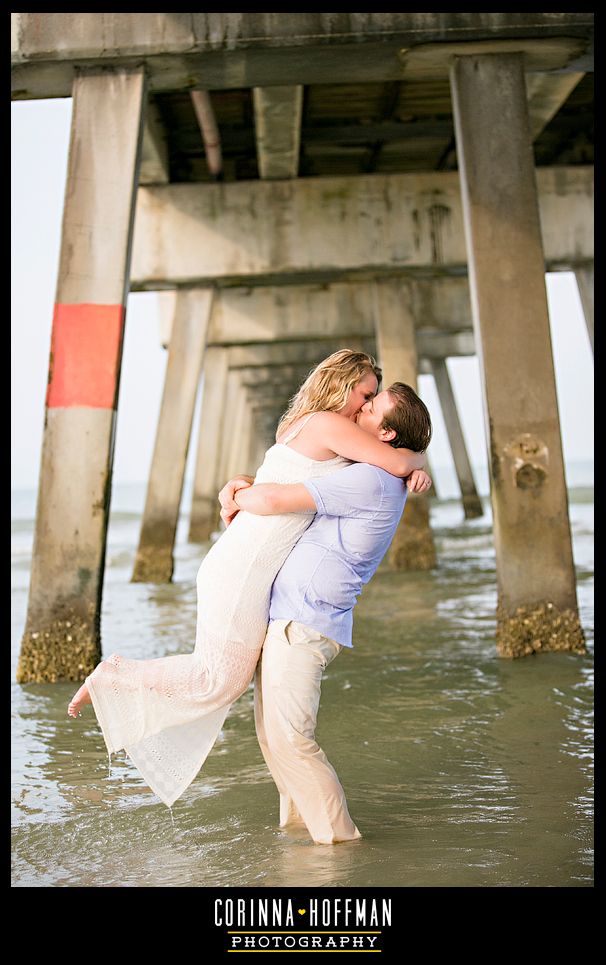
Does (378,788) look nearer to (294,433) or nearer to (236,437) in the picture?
(294,433)

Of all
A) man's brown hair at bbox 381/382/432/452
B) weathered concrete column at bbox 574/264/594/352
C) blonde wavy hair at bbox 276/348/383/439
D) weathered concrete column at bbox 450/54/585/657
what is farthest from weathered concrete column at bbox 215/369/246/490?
man's brown hair at bbox 381/382/432/452

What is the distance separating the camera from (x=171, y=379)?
1495cm

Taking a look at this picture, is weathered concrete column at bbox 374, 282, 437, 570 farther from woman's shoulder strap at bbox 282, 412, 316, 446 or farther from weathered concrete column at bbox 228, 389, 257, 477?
weathered concrete column at bbox 228, 389, 257, 477

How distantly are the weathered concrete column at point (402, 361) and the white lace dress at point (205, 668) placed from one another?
1071 centimetres

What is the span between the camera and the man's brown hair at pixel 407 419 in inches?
154

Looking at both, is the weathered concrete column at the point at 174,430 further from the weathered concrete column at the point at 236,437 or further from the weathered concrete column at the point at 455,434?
the weathered concrete column at the point at 236,437

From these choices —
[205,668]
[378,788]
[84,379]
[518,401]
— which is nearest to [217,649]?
[205,668]

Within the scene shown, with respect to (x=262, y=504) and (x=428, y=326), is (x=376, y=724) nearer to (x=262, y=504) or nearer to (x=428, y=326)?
(x=262, y=504)

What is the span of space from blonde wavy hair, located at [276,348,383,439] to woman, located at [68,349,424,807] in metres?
0.01

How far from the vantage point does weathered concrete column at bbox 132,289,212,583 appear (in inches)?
577
